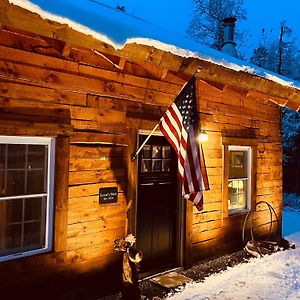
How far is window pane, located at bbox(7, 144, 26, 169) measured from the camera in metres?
4.60

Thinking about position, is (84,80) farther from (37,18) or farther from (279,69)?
(279,69)

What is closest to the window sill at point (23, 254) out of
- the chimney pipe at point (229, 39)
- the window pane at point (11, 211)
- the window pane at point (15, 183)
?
the window pane at point (11, 211)

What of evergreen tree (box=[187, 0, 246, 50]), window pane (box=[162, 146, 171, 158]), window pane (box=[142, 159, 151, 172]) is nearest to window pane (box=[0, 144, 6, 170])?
window pane (box=[142, 159, 151, 172])

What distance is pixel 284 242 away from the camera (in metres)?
8.96

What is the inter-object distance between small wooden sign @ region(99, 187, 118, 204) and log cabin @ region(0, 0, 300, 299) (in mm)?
15

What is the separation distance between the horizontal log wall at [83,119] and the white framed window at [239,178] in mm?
1403

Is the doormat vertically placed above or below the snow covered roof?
below

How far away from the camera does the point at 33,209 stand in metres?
4.83

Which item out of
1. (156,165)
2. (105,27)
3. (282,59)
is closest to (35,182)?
(105,27)

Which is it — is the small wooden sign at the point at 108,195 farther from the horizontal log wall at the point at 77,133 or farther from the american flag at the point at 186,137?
the american flag at the point at 186,137

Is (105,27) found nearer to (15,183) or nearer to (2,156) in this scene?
(2,156)

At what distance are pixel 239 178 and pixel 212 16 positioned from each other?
51.5 ft

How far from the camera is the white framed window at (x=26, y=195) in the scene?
179 inches

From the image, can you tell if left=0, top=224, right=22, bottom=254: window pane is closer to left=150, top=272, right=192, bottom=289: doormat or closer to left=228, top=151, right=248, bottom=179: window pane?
left=150, top=272, right=192, bottom=289: doormat
